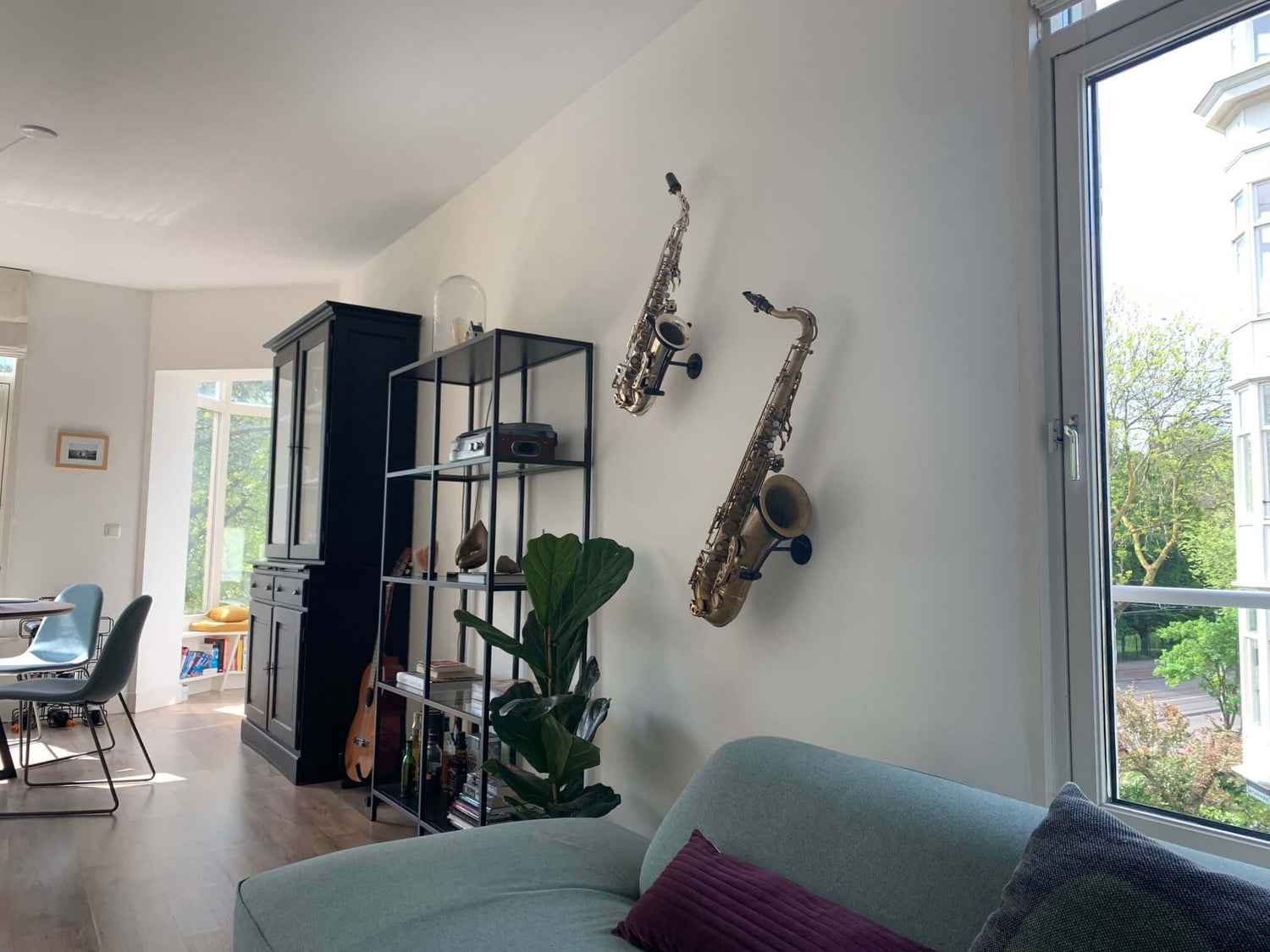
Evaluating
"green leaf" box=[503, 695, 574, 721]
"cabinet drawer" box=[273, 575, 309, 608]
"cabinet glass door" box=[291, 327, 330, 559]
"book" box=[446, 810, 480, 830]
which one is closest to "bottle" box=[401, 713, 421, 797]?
"book" box=[446, 810, 480, 830]

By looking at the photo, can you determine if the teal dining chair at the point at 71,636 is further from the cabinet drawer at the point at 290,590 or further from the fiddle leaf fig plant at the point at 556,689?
the fiddle leaf fig plant at the point at 556,689

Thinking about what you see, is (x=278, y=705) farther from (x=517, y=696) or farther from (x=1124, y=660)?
(x=1124, y=660)

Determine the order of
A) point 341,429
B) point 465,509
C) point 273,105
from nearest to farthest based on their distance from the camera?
point 273,105
point 465,509
point 341,429

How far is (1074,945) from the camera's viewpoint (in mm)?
1025

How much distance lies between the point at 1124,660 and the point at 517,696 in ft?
5.48

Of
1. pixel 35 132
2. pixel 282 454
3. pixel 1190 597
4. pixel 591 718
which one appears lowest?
pixel 591 718

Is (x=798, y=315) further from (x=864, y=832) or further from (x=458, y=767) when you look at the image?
(x=458, y=767)

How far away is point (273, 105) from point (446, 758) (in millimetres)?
2617

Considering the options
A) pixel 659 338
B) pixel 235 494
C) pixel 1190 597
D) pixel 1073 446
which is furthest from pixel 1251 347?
pixel 235 494

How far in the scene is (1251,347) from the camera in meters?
1.55

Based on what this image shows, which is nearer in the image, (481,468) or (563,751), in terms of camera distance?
(563,751)

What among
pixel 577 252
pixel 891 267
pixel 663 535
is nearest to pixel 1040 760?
pixel 891 267

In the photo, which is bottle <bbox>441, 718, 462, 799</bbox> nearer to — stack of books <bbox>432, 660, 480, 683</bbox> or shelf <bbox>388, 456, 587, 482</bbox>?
stack of books <bbox>432, 660, 480, 683</bbox>

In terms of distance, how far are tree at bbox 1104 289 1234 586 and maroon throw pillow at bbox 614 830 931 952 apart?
2.85ft
